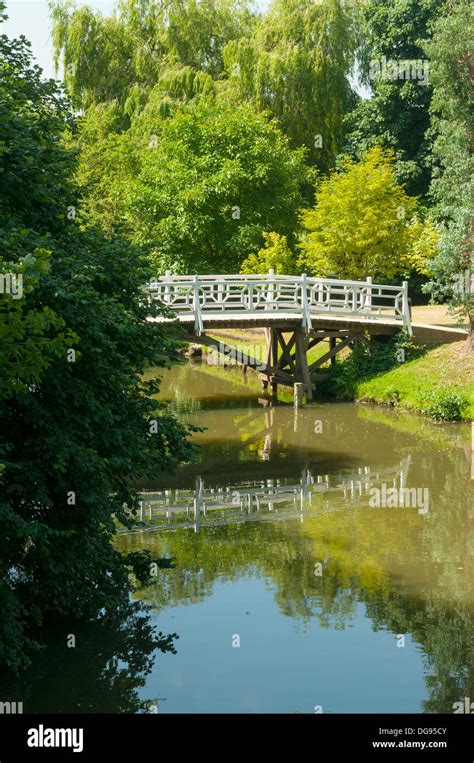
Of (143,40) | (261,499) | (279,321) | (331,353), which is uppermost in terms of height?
(143,40)

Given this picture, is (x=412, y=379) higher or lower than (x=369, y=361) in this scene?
lower

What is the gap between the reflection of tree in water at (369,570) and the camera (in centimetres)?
1309

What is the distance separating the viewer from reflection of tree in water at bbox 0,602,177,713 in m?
11.5

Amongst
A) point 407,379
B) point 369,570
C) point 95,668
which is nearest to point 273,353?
point 407,379

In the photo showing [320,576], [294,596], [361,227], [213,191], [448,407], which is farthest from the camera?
[213,191]

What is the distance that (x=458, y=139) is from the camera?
96.6ft

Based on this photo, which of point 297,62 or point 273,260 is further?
point 297,62

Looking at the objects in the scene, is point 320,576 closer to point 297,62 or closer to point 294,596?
point 294,596

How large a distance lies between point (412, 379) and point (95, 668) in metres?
17.4

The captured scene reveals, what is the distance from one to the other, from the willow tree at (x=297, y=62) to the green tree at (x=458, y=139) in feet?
41.4

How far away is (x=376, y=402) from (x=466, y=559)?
1273 cm

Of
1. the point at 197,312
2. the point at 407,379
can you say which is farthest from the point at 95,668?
the point at 407,379

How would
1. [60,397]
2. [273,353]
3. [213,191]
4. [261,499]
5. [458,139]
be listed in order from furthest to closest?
[213,191] → [273,353] → [458,139] → [261,499] → [60,397]
